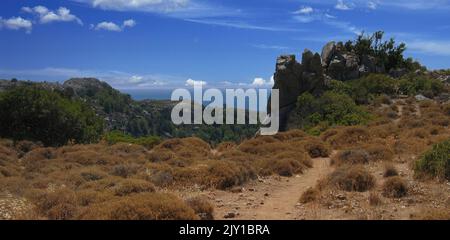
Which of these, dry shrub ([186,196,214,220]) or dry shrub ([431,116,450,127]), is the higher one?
dry shrub ([431,116,450,127])

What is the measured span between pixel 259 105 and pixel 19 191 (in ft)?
70.0

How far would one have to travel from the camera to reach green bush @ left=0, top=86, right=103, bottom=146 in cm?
3403

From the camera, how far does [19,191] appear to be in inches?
547

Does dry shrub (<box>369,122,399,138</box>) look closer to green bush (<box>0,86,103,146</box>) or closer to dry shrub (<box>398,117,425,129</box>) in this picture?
dry shrub (<box>398,117,425,129</box>)

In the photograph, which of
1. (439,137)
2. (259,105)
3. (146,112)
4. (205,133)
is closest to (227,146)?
(259,105)

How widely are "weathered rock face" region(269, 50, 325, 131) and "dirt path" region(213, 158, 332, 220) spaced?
28240 mm

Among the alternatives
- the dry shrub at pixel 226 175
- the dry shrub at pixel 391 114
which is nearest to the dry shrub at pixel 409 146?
the dry shrub at pixel 226 175

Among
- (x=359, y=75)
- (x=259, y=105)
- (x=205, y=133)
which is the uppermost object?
(x=359, y=75)

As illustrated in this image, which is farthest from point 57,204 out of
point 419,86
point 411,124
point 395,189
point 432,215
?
point 419,86

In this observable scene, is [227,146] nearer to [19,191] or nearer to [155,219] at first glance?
[19,191]

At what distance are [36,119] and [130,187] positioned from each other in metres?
24.6

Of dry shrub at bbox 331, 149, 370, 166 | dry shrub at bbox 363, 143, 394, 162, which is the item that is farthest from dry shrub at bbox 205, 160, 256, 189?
dry shrub at bbox 363, 143, 394, 162

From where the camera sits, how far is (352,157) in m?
18.6
